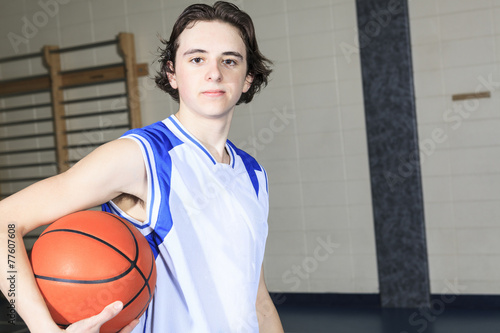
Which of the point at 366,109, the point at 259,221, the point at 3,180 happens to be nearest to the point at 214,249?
the point at 259,221

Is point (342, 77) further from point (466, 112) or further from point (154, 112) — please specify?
point (154, 112)

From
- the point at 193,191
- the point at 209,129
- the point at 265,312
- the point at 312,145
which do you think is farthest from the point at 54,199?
the point at 312,145

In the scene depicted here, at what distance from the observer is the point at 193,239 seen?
127 centimetres

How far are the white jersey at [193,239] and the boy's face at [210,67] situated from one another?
0.30ft

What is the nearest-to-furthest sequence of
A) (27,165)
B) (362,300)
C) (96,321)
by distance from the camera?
(96,321) → (362,300) → (27,165)

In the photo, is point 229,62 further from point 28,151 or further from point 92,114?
point 28,151

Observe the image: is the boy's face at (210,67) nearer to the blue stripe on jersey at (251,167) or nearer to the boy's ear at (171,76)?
the boy's ear at (171,76)

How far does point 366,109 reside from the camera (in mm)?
4035

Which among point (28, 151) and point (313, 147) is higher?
point (28, 151)

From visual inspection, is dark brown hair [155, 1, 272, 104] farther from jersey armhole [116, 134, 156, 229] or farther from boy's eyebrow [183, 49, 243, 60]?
jersey armhole [116, 134, 156, 229]

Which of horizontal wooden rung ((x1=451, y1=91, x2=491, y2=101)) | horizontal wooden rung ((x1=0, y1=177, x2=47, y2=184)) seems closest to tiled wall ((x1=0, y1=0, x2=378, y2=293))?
horizontal wooden rung ((x1=451, y1=91, x2=491, y2=101))

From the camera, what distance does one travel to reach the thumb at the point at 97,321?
3.33 ft

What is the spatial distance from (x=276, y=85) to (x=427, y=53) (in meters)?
1.11

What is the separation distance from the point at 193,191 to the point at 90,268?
30cm
